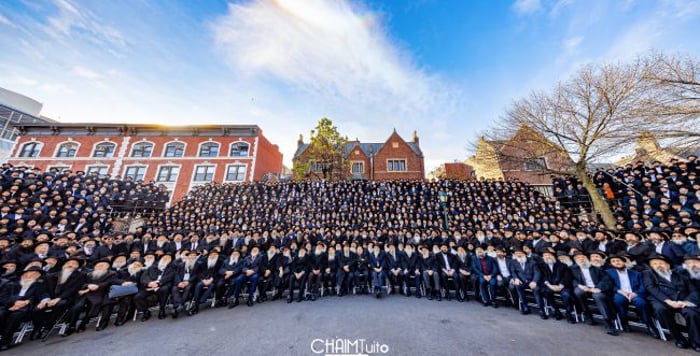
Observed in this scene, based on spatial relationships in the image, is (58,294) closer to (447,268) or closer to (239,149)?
(447,268)

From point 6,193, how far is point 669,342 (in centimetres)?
2379

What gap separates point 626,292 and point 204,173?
29615mm

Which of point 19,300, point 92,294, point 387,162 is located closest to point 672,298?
point 92,294

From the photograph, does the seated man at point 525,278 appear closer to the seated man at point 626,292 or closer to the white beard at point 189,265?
the seated man at point 626,292

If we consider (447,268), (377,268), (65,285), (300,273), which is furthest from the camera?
(377,268)

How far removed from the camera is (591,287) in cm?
550

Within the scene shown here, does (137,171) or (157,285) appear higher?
(137,171)

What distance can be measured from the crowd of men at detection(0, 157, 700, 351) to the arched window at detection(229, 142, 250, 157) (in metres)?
11.5

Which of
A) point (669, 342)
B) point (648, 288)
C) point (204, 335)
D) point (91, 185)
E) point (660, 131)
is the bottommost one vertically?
point (204, 335)

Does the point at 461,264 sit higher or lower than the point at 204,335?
higher

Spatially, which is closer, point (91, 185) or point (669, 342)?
point (669, 342)

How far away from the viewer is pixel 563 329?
4.88 m

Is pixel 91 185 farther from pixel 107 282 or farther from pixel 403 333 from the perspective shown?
pixel 403 333

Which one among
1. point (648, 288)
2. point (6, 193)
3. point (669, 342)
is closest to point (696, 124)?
point (648, 288)
